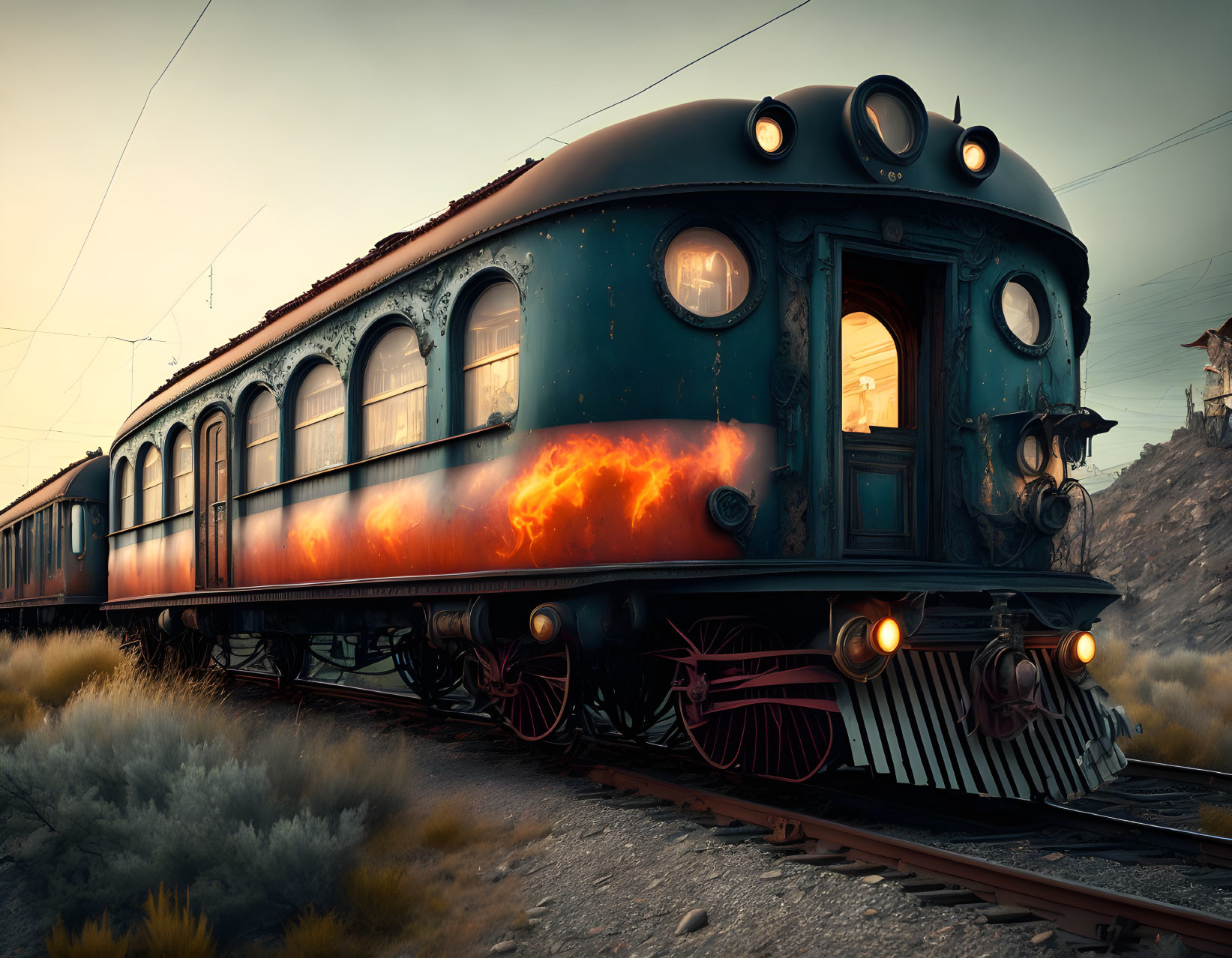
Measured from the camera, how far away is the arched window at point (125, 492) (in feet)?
45.3

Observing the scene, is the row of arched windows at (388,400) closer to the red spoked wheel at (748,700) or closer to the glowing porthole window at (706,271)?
the glowing porthole window at (706,271)

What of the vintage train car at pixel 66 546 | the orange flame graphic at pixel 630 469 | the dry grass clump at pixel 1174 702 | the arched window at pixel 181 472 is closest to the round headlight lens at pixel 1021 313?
the orange flame graphic at pixel 630 469

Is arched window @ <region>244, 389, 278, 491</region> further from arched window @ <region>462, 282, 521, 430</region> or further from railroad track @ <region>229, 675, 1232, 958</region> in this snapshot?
railroad track @ <region>229, 675, 1232, 958</region>

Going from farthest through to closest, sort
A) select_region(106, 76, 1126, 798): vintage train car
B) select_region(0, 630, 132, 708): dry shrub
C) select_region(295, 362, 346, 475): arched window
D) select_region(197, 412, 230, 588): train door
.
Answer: select_region(0, 630, 132, 708): dry shrub, select_region(197, 412, 230, 588): train door, select_region(295, 362, 346, 475): arched window, select_region(106, 76, 1126, 798): vintage train car

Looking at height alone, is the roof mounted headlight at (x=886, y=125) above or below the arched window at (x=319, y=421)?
above

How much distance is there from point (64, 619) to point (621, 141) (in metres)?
16.1

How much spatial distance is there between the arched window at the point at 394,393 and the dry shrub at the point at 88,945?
3.73 metres

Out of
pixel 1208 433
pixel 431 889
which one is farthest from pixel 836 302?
pixel 1208 433

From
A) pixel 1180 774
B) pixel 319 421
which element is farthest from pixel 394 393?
pixel 1180 774

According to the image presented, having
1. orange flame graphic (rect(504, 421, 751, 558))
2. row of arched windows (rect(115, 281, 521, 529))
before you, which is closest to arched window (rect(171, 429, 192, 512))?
row of arched windows (rect(115, 281, 521, 529))

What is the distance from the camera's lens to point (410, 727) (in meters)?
8.79

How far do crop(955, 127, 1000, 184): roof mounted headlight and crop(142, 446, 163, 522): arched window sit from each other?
32.6 feet

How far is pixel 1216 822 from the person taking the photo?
5227mm

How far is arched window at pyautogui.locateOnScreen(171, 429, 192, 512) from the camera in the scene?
1157 cm
